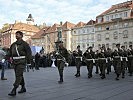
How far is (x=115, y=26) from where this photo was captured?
76688mm

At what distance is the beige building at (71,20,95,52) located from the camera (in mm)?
88375

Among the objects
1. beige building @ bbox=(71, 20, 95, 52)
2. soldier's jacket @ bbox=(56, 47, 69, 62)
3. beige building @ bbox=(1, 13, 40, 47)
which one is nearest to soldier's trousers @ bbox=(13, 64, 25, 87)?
soldier's jacket @ bbox=(56, 47, 69, 62)

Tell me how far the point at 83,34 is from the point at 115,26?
16.7m

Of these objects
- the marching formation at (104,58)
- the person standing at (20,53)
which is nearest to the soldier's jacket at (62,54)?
the marching formation at (104,58)

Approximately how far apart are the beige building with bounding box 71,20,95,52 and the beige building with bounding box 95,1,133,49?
5227 millimetres

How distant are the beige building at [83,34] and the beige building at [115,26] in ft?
17.1

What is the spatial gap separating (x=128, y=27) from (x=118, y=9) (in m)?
5.82

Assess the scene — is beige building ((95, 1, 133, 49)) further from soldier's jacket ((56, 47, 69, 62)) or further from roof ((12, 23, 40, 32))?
soldier's jacket ((56, 47, 69, 62))

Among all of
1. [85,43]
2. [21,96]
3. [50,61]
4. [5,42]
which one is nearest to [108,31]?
[85,43]

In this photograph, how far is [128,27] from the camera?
73.4m

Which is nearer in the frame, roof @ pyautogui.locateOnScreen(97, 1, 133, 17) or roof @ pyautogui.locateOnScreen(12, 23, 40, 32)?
roof @ pyautogui.locateOnScreen(97, 1, 133, 17)

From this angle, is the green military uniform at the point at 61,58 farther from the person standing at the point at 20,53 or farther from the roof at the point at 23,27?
the roof at the point at 23,27

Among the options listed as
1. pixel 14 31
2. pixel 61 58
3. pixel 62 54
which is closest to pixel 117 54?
pixel 62 54

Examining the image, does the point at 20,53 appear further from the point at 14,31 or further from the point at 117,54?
the point at 14,31
